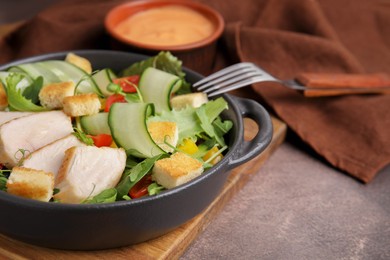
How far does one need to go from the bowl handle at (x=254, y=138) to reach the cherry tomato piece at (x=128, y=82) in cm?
42

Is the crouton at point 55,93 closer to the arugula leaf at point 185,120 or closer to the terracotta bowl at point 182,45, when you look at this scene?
the arugula leaf at point 185,120

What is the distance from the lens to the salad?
191cm

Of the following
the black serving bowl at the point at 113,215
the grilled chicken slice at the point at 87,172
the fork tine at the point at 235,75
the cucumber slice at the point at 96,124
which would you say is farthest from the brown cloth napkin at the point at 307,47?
the grilled chicken slice at the point at 87,172

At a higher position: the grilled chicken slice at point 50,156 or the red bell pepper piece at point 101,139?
the grilled chicken slice at point 50,156

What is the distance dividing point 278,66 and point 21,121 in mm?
1370

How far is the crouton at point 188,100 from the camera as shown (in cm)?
236

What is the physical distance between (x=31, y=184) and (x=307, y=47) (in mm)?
1695

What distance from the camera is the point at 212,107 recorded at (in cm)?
234

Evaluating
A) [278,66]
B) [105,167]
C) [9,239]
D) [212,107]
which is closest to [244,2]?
[278,66]

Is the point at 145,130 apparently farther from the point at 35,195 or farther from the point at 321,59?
the point at 321,59

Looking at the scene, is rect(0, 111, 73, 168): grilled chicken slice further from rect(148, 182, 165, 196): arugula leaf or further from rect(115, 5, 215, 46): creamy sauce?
rect(115, 5, 215, 46): creamy sauce

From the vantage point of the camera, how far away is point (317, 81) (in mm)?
2779

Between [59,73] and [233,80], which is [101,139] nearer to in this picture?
[59,73]

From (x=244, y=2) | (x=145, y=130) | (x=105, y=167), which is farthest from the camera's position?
(x=244, y=2)
